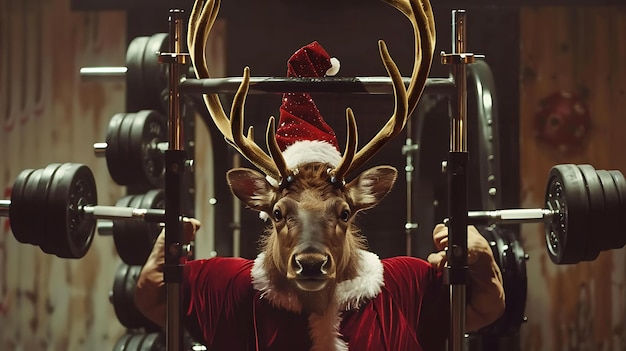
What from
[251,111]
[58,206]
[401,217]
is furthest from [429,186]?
[58,206]

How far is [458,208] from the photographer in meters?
1.67

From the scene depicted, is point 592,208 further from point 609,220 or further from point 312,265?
point 312,265

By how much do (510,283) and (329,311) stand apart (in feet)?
2.25

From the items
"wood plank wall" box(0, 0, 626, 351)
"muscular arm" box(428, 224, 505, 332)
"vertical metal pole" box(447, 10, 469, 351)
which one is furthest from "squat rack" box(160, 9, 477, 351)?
"wood plank wall" box(0, 0, 626, 351)

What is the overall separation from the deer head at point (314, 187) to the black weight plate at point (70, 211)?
44 cm

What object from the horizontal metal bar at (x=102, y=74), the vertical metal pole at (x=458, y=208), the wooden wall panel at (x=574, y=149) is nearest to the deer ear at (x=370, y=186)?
the vertical metal pole at (x=458, y=208)

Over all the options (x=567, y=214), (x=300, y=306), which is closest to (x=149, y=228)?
(x=300, y=306)

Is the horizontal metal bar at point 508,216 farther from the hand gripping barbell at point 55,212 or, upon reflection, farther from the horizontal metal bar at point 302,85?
the hand gripping barbell at point 55,212

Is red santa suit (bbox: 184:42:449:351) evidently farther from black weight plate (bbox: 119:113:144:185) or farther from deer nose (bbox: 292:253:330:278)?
black weight plate (bbox: 119:113:144:185)

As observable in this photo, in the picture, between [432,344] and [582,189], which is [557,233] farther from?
[432,344]

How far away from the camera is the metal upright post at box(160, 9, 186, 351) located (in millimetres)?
1690

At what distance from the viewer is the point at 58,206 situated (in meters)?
1.85

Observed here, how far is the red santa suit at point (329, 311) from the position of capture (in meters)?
1.68

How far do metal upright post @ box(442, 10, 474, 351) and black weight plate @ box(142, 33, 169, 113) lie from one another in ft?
3.19
